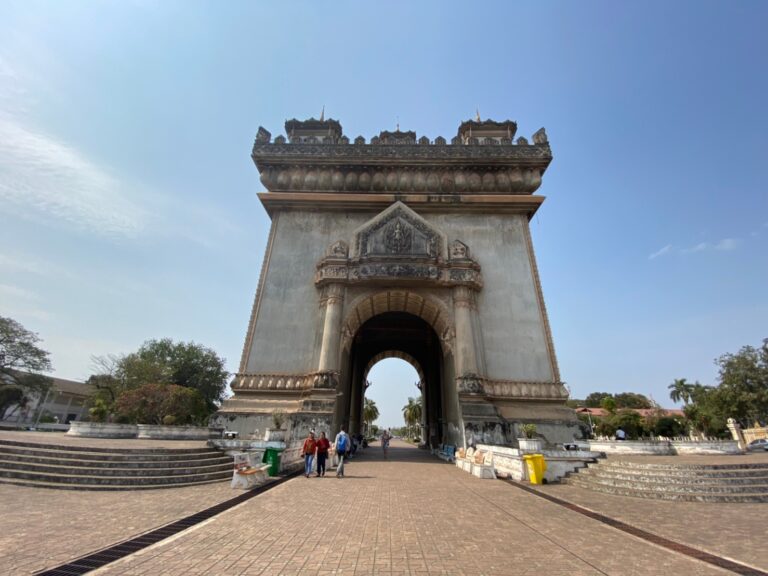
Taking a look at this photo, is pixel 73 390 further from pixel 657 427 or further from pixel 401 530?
pixel 657 427

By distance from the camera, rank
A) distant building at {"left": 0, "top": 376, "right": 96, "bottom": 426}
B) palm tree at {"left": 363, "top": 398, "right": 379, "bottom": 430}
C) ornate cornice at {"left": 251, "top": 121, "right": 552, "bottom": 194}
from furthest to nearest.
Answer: palm tree at {"left": 363, "top": 398, "right": 379, "bottom": 430}
distant building at {"left": 0, "top": 376, "right": 96, "bottom": 426}
ornate cornice at {"left": 251, "top": 121, "right": 552, "bottom": 194}

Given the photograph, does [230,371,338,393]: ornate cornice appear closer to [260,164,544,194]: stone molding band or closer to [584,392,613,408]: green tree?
[260,164,544,194]: stone molding band

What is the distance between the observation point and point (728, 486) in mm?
8789

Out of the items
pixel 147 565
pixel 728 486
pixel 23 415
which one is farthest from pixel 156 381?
pixel 728 486

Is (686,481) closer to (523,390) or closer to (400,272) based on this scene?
(523,390)

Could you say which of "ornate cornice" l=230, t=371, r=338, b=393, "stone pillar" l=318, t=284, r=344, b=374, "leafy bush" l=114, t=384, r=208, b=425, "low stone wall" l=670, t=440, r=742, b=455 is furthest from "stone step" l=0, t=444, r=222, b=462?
"leafy bush" l=114, t=384, r=208, b=425

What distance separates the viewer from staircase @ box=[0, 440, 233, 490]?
8969 mm

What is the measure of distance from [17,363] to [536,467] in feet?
173

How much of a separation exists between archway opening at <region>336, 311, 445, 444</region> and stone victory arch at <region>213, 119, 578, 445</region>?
582mm

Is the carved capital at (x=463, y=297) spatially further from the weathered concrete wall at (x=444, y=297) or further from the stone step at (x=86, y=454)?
the stone step at (x=86, y=454)

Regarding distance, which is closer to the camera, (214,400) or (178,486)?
(178,486)

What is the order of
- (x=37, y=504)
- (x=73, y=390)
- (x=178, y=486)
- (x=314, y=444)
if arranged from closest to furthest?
1. (x=37, y=504)
2. (x=178, y=486)
3. (x=314, y=444)
4. (x=73, y=390)

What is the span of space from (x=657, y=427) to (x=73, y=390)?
3522 inches

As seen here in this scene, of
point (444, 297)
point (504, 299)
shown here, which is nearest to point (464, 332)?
point (444, 297)
